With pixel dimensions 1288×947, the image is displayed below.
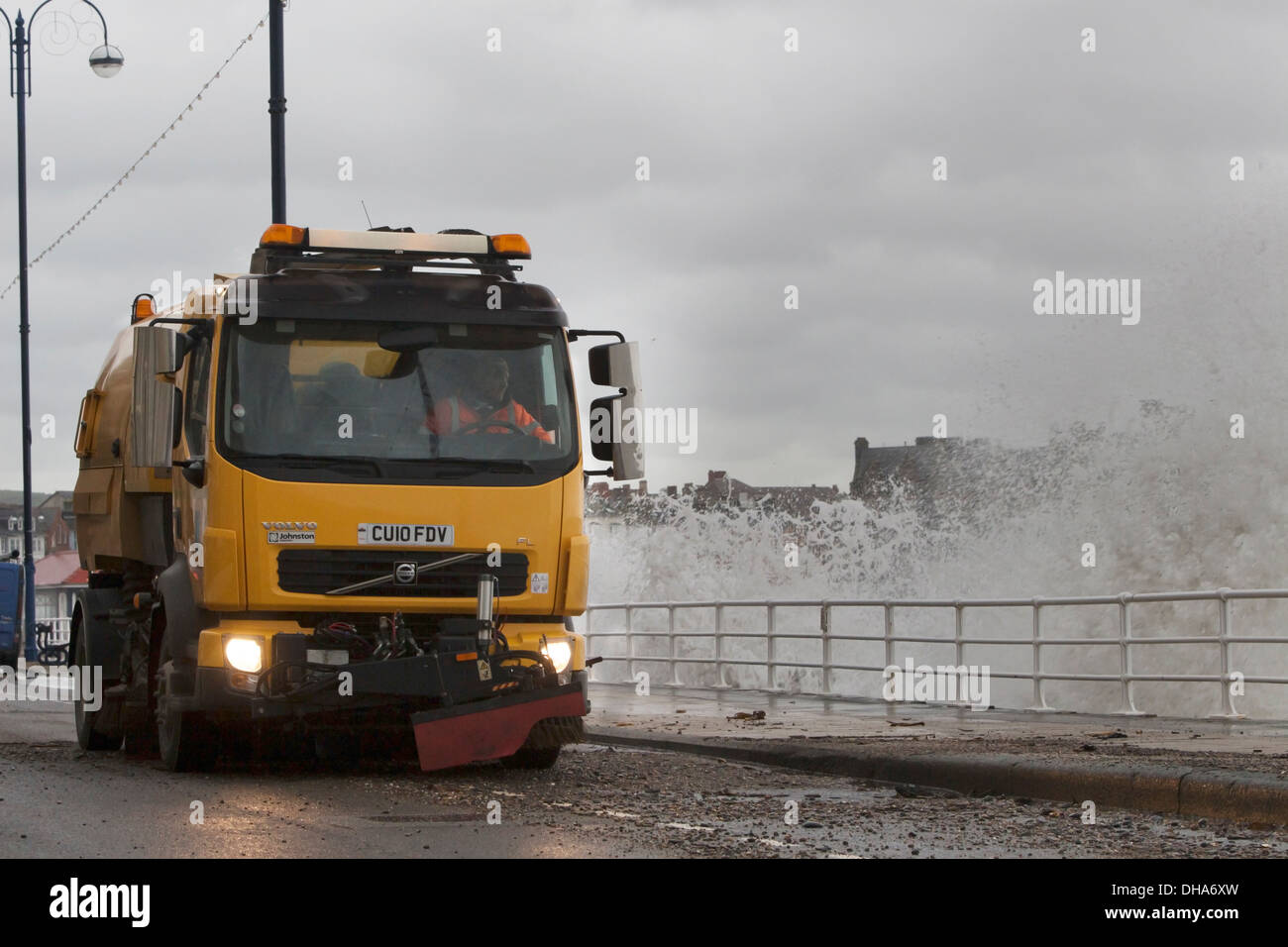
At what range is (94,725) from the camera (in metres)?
13.5

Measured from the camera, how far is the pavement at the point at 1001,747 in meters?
9.43

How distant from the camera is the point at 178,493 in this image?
11336 mm

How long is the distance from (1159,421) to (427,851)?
25.6 m

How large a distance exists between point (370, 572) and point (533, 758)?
73.6 inches

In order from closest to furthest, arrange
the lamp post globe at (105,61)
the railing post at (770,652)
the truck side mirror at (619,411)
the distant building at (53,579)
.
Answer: the truck side mirror at (619,411)
the railing post at (770,652)
the lamp post globe at (105,61)
the distant building at (53,579)

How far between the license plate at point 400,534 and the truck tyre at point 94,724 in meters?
3.75

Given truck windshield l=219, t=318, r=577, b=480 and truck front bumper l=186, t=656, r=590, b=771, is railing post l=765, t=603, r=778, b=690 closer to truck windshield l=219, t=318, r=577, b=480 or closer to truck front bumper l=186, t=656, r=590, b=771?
truck windshield l=219, t=318, r=577, b=480

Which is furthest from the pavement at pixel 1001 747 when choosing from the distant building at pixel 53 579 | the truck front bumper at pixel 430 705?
the distant building at pixel 53 579

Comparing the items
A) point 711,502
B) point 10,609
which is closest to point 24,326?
point 10,609

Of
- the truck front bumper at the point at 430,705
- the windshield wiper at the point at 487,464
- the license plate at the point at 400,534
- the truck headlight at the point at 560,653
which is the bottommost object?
the truck front bumper at the point at 430,705

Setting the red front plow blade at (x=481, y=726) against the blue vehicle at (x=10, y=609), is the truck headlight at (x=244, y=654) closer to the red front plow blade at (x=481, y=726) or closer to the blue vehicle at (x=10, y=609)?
the red front plow blade at (x=481, y=726)

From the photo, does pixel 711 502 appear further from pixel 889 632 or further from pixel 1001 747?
pixel 1001 747
